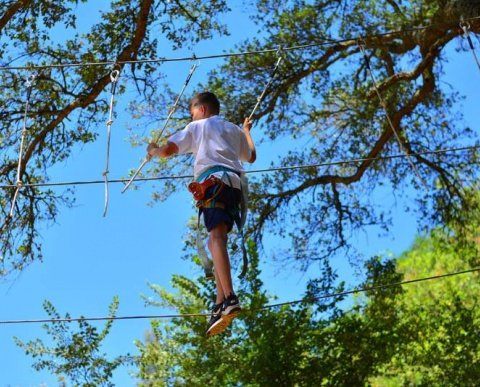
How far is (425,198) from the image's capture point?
8.83 m

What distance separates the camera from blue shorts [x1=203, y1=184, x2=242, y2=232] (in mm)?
3660

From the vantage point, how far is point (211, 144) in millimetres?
3742

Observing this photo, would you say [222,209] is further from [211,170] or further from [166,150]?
[166,150]

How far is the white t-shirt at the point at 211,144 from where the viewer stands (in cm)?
372

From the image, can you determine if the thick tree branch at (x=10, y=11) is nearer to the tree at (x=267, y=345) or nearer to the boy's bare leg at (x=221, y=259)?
the tree at (x=267, y=345)

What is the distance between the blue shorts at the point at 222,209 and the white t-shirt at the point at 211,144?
4 cm

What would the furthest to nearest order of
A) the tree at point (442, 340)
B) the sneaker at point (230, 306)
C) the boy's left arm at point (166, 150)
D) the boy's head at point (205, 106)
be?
the tree at point (442, 340) < the boy's head at point (205, 106) < the boy's left arm at point (166, 150) < the sneaker at point (230, 306)

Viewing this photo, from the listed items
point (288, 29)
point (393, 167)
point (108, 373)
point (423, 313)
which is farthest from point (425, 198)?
point (108, 373)

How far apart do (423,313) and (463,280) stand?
3.66 m

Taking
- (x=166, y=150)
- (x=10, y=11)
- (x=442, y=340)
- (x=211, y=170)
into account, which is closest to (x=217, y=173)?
(x=211, y=170)

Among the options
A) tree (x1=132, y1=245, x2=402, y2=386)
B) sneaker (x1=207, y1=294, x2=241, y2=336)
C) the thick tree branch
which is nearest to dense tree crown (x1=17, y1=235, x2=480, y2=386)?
tree (x1=132, y1=245, x2=402, y2=386)

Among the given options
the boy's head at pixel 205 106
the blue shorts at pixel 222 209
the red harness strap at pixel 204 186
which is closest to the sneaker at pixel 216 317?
the blue shorts at pixel 222 209

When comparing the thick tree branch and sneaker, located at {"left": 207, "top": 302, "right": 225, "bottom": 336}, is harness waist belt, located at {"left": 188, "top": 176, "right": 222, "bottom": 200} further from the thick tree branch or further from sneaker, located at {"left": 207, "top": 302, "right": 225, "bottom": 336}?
the thick tree branch

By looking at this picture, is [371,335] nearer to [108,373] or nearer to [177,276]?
[177,276]
